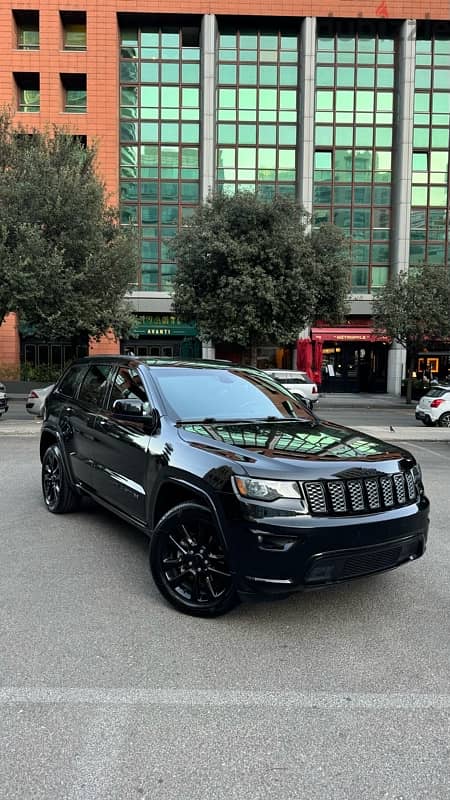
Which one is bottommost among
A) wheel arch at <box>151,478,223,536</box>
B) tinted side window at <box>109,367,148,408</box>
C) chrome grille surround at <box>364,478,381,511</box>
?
wheel arch at <box>151,478,223,536</box>

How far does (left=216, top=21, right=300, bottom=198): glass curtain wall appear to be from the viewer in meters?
33.8

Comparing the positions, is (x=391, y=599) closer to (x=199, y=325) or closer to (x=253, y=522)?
(x=253, y=522)

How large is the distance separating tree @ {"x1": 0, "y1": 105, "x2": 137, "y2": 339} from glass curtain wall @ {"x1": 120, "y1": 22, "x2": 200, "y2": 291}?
13.2 m

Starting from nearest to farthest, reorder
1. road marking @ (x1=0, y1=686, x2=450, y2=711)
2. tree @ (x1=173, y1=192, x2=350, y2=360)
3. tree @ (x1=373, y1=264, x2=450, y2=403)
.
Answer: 1. road marking @ (x1=0, y1=686, x2=450, y2=711)
2. tree @ (x1=173, y1=192, x2=350, y2=360)
3. tree @ (x1=373, y1=264, x2=450, y2=403)

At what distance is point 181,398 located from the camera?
4504 mm

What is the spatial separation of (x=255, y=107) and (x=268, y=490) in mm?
35601

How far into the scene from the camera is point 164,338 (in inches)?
1364

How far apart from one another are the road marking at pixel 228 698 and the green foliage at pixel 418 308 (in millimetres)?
23004

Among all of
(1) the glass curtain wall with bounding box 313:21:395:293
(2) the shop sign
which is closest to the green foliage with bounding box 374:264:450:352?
(1) the glass curtain wall with bounding box 313:21:395:293

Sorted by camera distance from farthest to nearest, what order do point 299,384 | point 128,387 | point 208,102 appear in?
1. point 208,102
2. point 299,384
3. point 128,387

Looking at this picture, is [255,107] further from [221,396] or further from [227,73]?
[221,396]

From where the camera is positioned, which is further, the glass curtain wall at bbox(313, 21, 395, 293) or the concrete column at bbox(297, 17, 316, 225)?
the glass curtain wall at bbox(313, 21, 395, 293)

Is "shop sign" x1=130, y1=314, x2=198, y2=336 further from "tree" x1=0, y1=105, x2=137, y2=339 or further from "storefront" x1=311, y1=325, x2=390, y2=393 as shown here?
"tree" x1=0, y1=105, x2=137, y2=339

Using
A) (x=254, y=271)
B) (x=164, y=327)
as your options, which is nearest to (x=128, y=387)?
(x=254, y=271)
